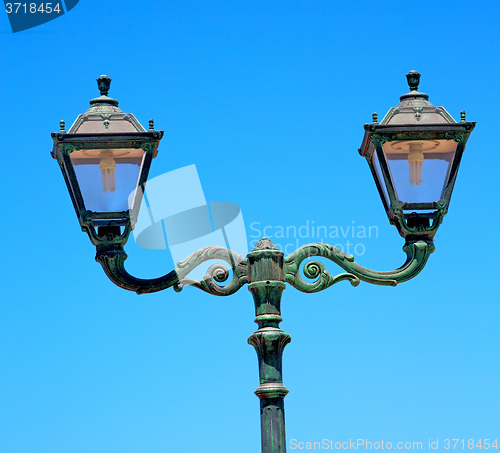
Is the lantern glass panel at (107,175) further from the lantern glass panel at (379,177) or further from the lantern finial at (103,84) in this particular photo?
the lantern glass panel at (379,177)

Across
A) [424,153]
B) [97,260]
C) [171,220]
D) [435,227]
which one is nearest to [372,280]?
A: [435,227]

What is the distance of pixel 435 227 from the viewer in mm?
6082

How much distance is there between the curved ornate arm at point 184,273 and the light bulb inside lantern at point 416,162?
1378 mm

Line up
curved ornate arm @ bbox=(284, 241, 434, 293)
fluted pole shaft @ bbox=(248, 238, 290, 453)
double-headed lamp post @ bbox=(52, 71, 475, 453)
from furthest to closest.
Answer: curved ornate arm @ bbox=(284, 241, 434, 293)
double-headed lamp post @ bbox=(52, 71, 475, 453)
fluted pole shaft @ bbox=(248, 238, 290, 453)

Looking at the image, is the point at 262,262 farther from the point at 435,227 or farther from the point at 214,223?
the point at 435,227

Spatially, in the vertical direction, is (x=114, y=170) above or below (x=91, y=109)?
below

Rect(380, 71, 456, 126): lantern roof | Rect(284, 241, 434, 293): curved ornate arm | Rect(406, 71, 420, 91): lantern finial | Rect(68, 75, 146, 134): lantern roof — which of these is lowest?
Rect(284, 241, 434, 293): curved ornate arm

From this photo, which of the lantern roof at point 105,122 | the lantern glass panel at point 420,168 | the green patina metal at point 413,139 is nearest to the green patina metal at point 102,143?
the lantern roof at point 105,122

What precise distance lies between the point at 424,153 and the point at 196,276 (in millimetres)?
1889

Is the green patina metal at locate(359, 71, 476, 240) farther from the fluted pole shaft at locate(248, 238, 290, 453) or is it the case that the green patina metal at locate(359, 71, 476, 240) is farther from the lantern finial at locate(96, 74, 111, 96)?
the lantern finial at locate(96, 74, 111, 96)

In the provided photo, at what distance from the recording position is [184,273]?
228 inches

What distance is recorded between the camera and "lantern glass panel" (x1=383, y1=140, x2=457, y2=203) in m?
5.98

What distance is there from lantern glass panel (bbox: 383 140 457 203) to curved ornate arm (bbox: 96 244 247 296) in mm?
1285

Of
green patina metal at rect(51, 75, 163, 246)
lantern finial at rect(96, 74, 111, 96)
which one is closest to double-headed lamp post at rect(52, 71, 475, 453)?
green patina metal at rect(51, 75, 163, 246)
